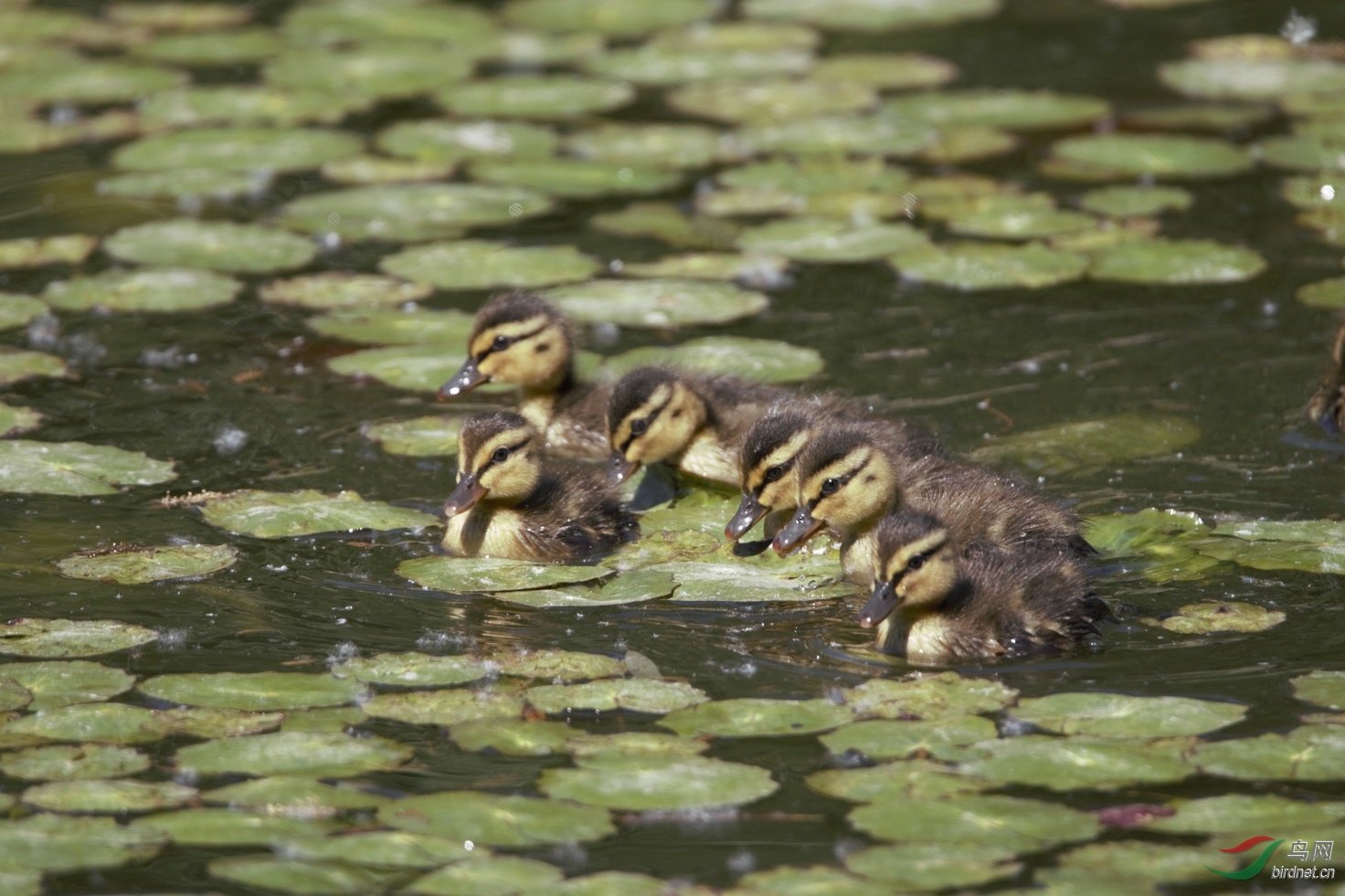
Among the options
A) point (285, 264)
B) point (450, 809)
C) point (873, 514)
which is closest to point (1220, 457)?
point (873, 514)

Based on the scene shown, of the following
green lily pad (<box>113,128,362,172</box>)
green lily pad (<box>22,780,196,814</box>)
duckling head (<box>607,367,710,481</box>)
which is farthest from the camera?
green lily pad (<box>113,128,362,172</box>)

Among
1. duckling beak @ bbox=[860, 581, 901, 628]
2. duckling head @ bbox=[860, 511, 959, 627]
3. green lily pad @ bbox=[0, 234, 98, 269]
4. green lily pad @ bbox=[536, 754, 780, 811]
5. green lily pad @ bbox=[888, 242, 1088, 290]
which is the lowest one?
green lily pad @ bbox=[536, 754, 780, 811]

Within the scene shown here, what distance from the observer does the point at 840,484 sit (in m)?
6.02

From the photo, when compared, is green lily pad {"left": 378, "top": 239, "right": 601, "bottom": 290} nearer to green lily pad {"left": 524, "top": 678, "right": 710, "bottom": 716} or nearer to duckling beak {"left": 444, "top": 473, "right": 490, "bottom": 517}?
duckling beak {"left": 444, "top": 473, "right": 490, "bottom": 517}

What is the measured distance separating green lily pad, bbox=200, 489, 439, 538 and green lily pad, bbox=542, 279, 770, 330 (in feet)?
6.11

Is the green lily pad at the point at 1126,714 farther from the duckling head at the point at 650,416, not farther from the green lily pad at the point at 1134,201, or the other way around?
the green lily pad at the point at 1134,201

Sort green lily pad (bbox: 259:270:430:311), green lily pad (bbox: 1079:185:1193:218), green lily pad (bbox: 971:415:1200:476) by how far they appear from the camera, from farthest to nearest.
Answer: green lily pad (bbox: 1079:185:1193:218) → green lily pad (bbox: 259:270:430:311) → green lily pad (bbox: 971:415:1200:476)

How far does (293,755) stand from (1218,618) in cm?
262

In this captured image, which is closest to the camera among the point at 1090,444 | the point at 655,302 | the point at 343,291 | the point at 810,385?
the point at 1090,444

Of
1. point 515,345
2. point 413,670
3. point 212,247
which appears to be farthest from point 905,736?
point 212,247

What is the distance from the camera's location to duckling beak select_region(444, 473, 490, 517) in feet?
20.5

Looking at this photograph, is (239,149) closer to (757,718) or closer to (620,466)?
(620,466)

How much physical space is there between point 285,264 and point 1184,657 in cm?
A: 488

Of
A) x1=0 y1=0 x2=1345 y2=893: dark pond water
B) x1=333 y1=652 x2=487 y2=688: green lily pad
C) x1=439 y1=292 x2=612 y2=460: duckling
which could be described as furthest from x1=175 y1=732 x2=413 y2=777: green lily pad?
x1=439 y1=292 x2=612 y2=460: duckling
